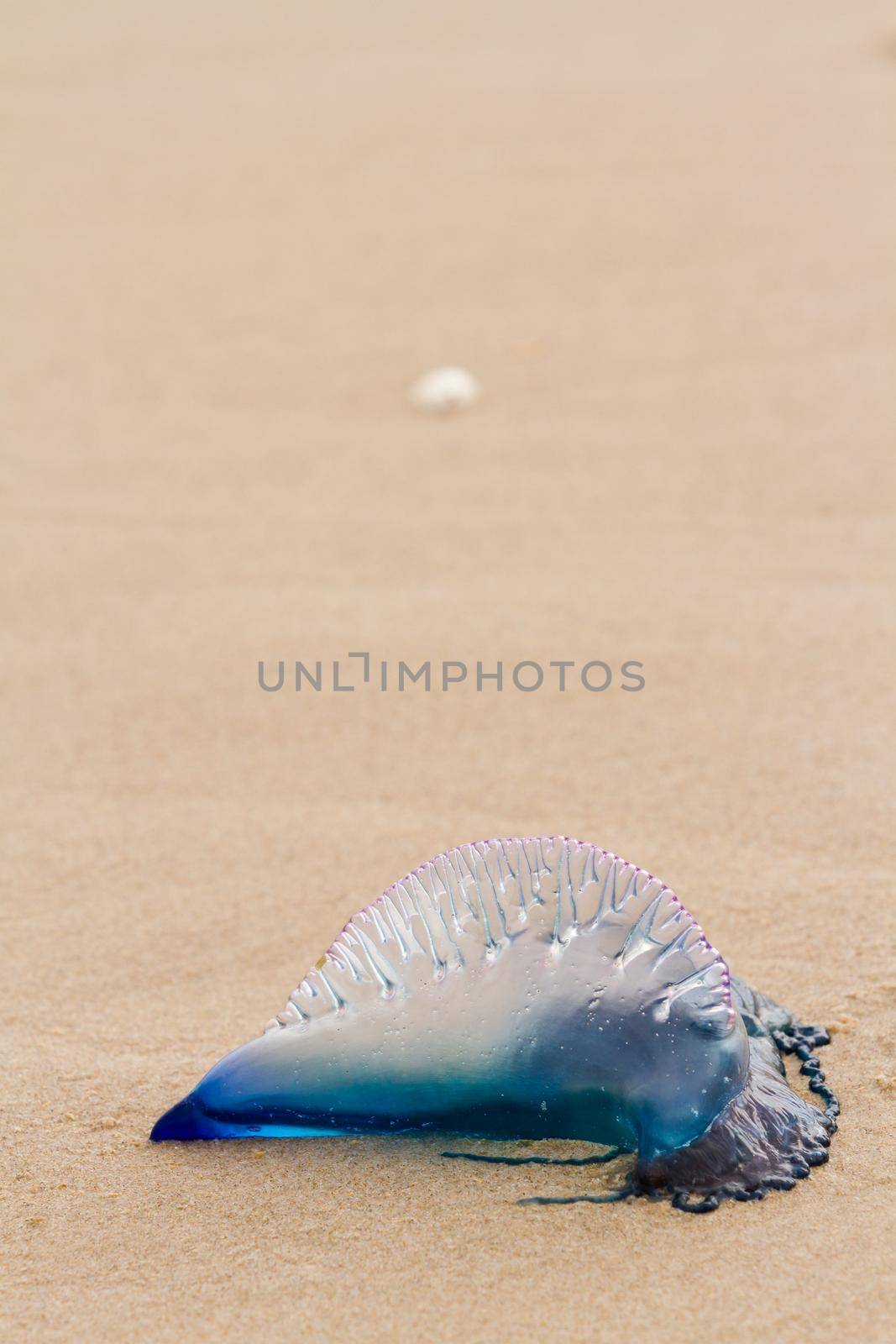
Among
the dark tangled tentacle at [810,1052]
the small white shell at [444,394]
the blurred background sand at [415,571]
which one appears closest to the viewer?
the blurred background sand at [415,571]

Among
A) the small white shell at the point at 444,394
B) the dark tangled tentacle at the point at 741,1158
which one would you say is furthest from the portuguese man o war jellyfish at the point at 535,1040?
the small white shell at the point at 444,394

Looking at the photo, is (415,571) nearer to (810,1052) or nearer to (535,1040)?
(810,1052)

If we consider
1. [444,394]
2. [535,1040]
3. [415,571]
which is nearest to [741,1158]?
[535,1040]

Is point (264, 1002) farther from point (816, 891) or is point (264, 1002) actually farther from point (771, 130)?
point (771, 130)

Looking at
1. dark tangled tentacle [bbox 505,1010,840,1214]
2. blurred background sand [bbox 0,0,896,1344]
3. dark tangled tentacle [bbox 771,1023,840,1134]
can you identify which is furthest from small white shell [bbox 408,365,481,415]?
dark tangled tentacle [bbox 505,1010,840,1214]

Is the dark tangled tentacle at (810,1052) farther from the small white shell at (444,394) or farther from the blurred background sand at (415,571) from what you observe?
the small white shell at (444,394)
